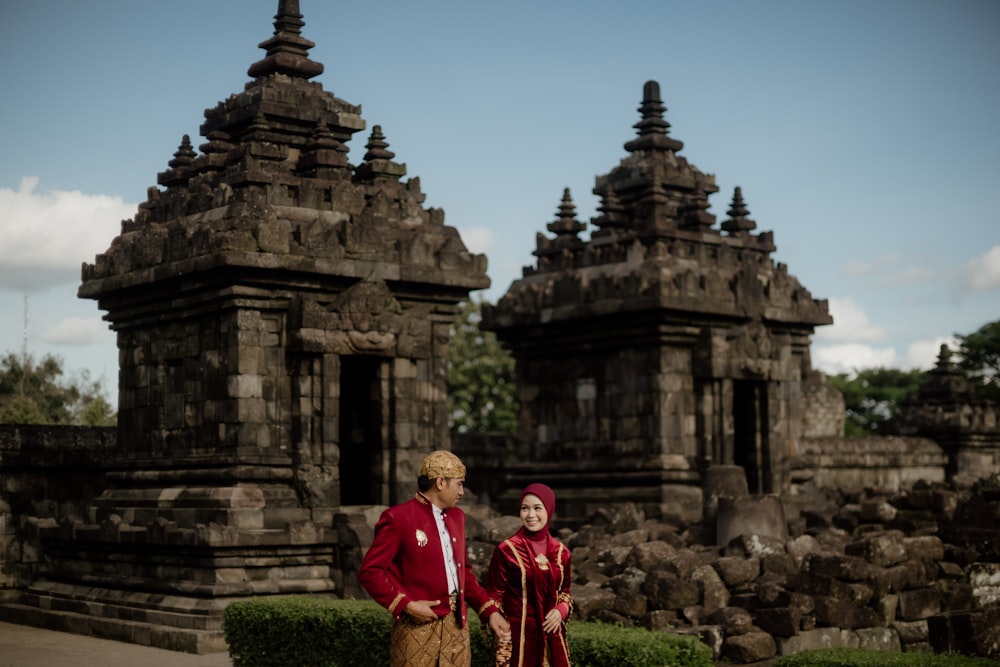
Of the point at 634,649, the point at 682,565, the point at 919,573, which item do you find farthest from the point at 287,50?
the point at 634,649

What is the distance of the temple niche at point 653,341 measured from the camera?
70.0 ft

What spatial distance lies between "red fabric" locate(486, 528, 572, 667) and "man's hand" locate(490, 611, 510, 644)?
8.8 inches

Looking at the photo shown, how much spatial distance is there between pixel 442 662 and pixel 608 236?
15.0 m

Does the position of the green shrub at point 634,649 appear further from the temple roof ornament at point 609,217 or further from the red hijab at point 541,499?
the temple roof ornament at point 609,217

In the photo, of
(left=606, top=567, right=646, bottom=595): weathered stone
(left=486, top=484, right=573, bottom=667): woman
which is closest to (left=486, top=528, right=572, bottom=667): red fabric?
(left=486, top=484, right=573, bottom=667): woman

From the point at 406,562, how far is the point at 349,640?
12.3 ft

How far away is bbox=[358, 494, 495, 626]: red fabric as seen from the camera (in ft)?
27.4

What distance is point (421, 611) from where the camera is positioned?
834 cm

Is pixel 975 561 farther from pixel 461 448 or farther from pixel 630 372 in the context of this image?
pixel 461 448

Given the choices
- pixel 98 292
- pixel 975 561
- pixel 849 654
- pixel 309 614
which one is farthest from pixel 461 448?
pixel 849 654

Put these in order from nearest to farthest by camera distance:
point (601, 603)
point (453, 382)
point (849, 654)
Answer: point (849, 654), point (601, 603), point (453, 382)

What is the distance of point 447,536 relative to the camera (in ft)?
28.4

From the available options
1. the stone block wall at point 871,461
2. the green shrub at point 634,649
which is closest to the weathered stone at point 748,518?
the stone block wall at point 871,461

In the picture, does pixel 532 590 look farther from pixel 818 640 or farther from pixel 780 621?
pixel 818 640
